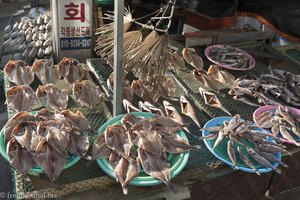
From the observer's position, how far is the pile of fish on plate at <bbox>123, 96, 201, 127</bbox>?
3.16m

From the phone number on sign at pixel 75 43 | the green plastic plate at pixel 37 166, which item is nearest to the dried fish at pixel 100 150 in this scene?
the green plastic plate at pixel 37 166

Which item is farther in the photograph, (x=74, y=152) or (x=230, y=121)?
(x=230, y=121)

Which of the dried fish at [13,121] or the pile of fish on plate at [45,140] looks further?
the dried fish at [13,121]

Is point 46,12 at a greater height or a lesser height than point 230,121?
greater

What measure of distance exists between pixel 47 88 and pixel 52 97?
0.16 metres

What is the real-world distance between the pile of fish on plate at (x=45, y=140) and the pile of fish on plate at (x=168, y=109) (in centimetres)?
57

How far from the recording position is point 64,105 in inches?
128

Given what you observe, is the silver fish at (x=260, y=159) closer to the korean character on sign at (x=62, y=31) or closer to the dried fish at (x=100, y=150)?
the dried fish at (x=100, y=150)

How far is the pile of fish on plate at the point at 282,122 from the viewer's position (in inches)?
124

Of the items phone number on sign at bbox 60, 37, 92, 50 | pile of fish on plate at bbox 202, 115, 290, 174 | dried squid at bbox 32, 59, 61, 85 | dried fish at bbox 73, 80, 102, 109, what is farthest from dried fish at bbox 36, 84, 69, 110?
pile of fish on plate at bbox 202, 115, 290, 174

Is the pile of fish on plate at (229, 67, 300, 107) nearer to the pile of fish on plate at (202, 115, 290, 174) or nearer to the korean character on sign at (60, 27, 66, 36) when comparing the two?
the pile of fish on plate at (202, 115, 290, 174)

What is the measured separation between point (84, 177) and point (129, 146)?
1.49 ft

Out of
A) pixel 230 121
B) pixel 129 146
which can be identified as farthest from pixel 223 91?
pixel 129 146

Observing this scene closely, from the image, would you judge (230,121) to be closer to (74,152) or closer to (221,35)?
(74,152)
